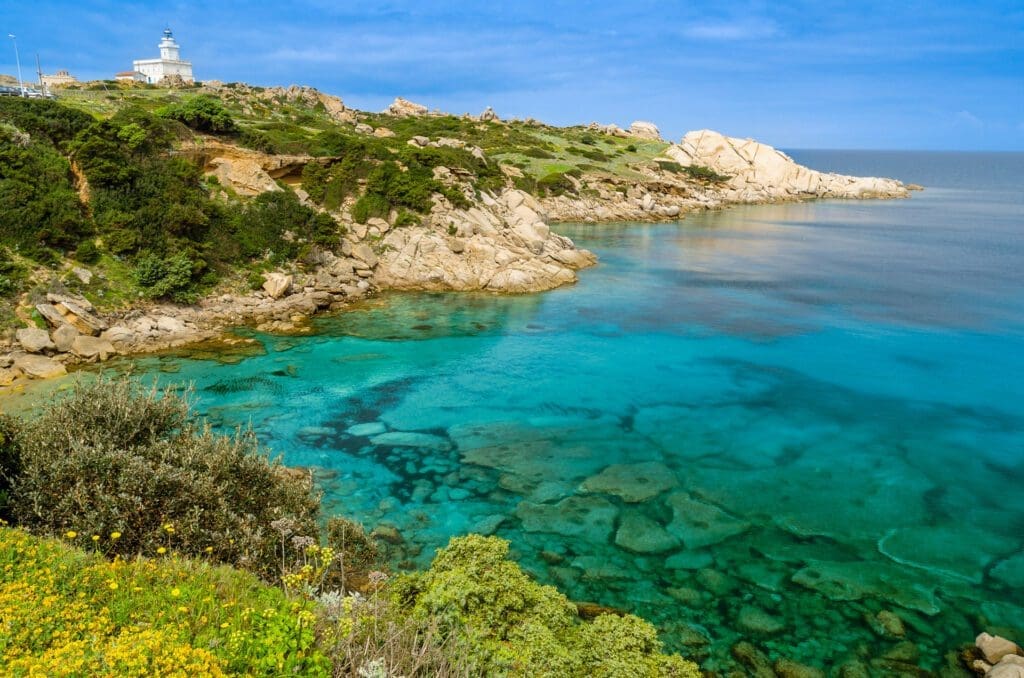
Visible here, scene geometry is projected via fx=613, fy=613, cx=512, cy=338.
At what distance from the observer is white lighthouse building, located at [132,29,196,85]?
10832 centimetres

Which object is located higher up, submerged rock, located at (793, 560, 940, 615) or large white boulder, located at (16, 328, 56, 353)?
large white boulder, located at (16, 328, 56, 353)

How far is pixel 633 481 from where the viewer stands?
16625 millimetres

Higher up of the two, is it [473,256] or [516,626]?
[473,256]

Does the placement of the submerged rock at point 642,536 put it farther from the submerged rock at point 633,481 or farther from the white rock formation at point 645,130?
the white rock formation at point 645,130

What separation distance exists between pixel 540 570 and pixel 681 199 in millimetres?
85310

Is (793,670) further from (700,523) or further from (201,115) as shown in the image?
(201,115)

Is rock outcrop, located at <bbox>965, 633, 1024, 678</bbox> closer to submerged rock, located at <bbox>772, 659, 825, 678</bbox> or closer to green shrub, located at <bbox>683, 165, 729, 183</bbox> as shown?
submerged rock, located at <bbox>772, 659, 825, 678</bbox>

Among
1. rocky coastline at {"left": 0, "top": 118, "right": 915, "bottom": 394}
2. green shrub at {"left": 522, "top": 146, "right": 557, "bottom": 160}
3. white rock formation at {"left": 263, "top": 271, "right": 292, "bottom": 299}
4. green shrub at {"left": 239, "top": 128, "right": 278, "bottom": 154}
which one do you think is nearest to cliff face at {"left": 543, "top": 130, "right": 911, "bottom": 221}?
green shrub at {"left": 522, "top": 146, "right": 557, "bottom": 160}

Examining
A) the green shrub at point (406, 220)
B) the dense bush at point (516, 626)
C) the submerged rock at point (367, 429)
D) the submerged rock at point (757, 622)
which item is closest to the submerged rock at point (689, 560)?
the submerged rock at point (757, 622)

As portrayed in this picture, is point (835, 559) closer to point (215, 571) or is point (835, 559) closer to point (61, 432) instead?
point (215, 571)

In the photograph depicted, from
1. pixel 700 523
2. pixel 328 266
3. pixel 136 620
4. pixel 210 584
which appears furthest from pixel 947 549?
pixel 328 266

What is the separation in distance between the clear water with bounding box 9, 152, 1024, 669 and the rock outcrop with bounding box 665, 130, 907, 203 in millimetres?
74421

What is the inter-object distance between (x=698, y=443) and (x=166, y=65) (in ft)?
405

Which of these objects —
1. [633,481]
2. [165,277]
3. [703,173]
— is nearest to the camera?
[633,481]
